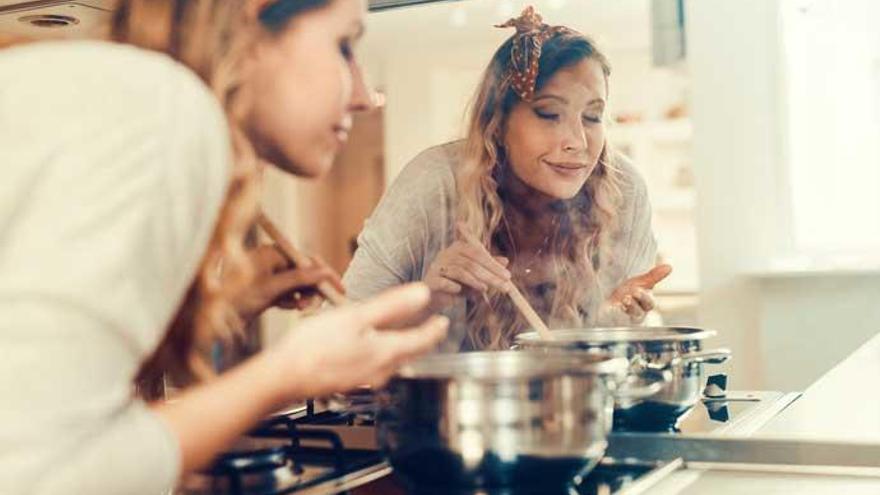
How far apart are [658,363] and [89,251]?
707 mm

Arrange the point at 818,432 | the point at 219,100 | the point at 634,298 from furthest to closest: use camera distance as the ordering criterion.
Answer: the point at 634,298, the point at 818,432, the point at 219,100

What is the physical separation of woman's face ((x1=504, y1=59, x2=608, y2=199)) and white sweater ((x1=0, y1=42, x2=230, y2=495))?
0.74 m

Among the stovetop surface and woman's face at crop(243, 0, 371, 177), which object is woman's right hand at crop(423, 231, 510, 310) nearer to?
the stovetop surface

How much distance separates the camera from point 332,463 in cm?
104

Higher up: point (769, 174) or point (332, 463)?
point (769, 174)

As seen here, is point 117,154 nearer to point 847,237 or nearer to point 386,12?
point 386,12

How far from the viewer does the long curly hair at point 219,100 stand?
0.84 metres

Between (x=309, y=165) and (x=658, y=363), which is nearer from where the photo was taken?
(x=309, y=165)

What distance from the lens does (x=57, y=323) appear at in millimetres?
653

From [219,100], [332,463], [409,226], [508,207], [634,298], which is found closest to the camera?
[219,100]

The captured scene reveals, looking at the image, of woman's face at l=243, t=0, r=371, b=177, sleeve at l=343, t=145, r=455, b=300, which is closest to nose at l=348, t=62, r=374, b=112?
woman's face at l=243, t=0, r=371, b=177

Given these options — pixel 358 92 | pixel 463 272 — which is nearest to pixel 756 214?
pixel 463 272

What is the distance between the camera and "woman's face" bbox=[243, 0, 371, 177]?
2.82ft

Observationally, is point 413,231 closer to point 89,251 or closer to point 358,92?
point 358,92
